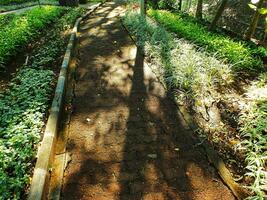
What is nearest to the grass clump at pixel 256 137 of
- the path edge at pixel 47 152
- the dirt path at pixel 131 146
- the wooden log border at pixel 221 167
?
the wooden log border at pixel 221 167

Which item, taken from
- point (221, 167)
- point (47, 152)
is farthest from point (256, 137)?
point (47, 152)

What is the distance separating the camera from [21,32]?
9438 mm

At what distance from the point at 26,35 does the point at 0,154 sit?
6789mm

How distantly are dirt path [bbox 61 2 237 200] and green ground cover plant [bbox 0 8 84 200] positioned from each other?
21.8 inches

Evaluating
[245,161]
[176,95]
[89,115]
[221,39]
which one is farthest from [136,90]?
[221,39]

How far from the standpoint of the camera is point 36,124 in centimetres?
456

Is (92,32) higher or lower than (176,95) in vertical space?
lower

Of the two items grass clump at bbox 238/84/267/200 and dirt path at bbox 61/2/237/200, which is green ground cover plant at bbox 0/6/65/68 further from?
grass clump at bbox 238/84/267/200

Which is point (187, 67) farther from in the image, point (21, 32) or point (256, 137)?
point (21, 32)

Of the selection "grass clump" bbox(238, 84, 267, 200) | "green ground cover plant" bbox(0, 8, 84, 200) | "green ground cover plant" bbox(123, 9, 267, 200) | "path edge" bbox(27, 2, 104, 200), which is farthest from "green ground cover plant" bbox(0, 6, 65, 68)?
"grass clump" bbox(238, 84, 267, 200)

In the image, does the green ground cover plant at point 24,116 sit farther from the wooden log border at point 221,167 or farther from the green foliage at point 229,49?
the green foliage at point 229,49

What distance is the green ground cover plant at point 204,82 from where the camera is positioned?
403 centimetres

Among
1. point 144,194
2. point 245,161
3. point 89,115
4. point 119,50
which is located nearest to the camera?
point 144,194

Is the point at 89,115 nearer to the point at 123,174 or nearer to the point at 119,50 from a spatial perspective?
the point at 123,174
